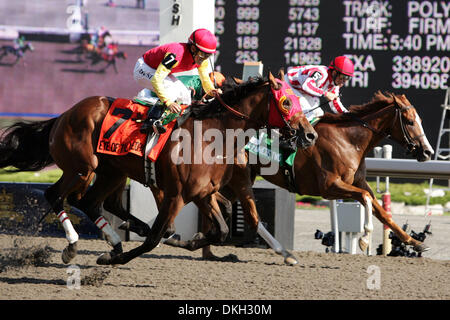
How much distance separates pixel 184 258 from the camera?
6.33m

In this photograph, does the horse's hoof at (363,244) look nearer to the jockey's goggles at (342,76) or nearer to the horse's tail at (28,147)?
the jockey's goggles at (342,76)

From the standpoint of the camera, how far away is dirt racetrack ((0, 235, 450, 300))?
4719mm

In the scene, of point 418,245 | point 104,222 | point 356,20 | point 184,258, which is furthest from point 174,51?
point 356,20

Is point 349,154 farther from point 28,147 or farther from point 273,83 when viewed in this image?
point 28,147

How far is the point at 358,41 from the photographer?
9.02 metres

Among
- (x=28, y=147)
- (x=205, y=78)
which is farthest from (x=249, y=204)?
(x=28, y=147)

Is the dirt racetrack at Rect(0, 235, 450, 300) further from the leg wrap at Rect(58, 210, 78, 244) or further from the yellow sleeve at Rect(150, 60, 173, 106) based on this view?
the yellow sleeve at Rect(150, 60, 173, 106)

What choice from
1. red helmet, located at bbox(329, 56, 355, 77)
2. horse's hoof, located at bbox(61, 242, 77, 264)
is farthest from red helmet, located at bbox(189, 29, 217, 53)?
horse's hoof, located at bbox(61, 242, 77, 264)

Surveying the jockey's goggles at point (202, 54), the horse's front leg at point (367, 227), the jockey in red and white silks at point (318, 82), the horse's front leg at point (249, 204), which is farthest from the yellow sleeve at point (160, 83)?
the horse's front leg at point (367, 227)

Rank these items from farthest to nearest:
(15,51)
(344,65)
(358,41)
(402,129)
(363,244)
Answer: (15,51) → (358,41) → (344,65) → (402,129) → (363,244)

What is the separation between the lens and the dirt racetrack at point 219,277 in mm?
4719

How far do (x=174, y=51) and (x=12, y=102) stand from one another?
7906mm

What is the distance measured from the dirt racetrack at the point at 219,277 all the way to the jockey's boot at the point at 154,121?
38.4 inches

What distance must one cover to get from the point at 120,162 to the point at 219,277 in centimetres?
105
